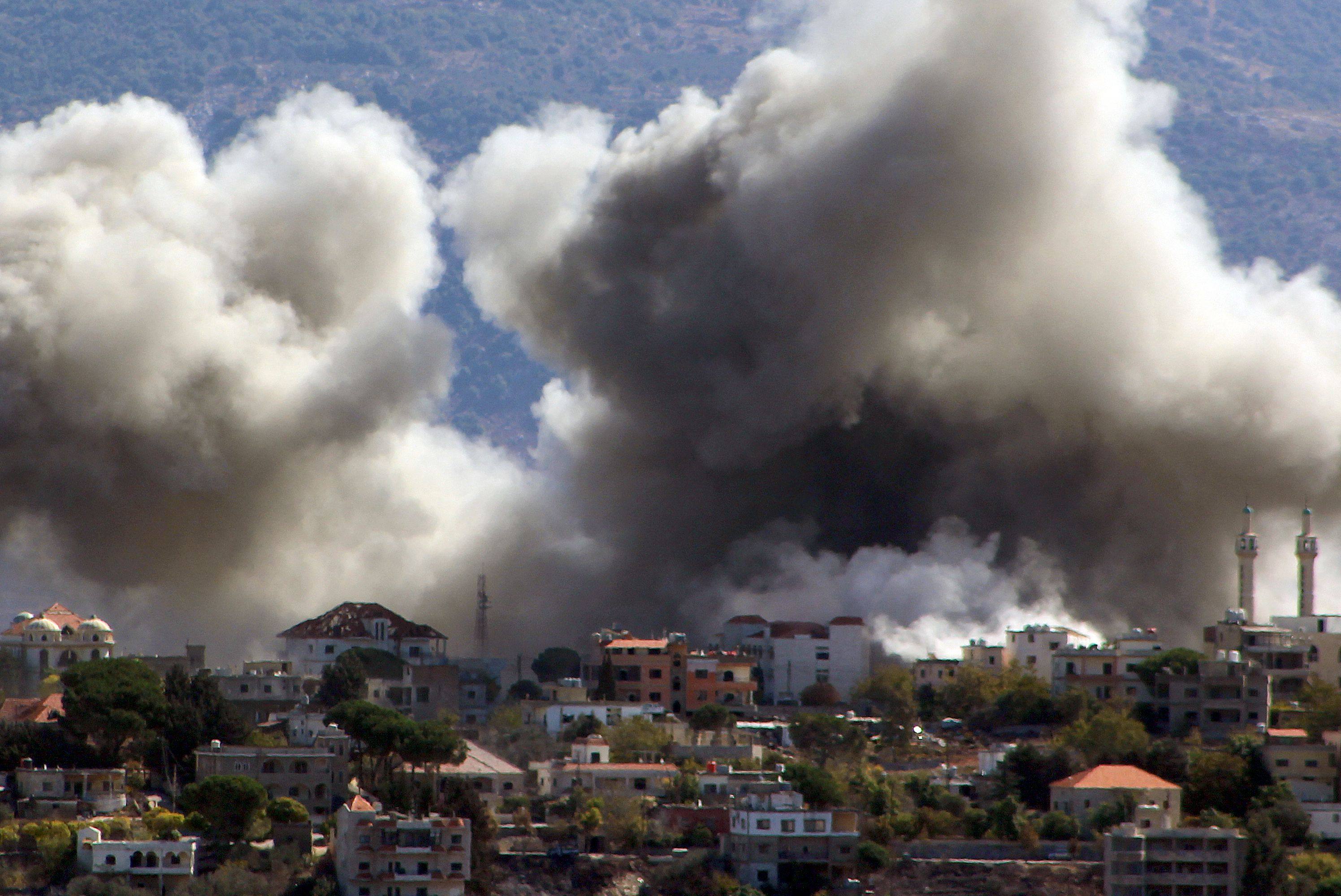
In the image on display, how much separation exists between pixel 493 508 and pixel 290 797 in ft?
119

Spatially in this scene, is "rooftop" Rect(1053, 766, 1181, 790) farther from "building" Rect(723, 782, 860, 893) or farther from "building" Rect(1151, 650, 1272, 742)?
"building" Rect(1151, 650, 1272, 742)

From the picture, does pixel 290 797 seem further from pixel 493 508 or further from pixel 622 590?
pixel 493 508

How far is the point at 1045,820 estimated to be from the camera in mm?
55250

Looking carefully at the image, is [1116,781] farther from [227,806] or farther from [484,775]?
[227,806]

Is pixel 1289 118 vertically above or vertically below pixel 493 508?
above

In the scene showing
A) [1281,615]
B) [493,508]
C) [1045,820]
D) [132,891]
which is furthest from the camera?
[493,508]

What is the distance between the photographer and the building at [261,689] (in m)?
64.6

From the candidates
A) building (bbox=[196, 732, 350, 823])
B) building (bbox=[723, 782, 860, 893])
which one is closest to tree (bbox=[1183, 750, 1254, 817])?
building (bbox=[723, 782, 860, 893])

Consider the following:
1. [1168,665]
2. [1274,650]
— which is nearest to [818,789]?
[1168,665]

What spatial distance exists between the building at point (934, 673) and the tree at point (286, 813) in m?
20.5

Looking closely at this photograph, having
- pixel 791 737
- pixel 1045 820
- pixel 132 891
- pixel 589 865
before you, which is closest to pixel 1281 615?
pixel 791 737

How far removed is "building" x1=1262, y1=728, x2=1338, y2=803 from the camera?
57.7 meters

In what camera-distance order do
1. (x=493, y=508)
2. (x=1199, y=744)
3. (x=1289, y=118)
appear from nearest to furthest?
(x=1199, y=744), (x=493, y=508), (x=1289, y=118)

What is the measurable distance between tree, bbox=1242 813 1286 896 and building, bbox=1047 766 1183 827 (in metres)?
2.48
